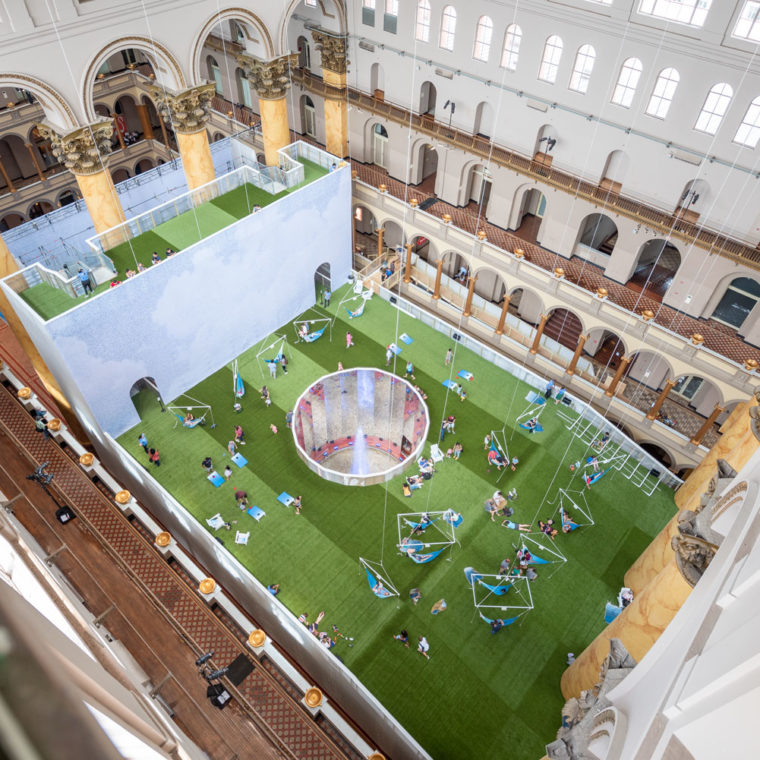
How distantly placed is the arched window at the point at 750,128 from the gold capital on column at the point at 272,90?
49.7 ft

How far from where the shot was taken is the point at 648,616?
10.7 meters

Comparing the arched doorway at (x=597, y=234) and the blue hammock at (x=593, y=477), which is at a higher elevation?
the arched doorway at (x=597, y=234)

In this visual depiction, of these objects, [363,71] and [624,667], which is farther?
[363,71]

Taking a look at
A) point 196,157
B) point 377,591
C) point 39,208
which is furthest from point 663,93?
point 39,208

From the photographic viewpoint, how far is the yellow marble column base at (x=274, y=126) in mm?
23391

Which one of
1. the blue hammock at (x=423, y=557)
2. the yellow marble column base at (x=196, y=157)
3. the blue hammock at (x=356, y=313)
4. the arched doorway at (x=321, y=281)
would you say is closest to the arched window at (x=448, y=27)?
the arched doorway at (x=321, y=281)

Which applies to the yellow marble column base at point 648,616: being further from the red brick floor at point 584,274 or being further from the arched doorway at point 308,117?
the arched doorway at point 308,117

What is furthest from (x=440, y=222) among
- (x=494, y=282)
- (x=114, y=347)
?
(x=114, y=347)

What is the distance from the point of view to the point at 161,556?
16.3 m

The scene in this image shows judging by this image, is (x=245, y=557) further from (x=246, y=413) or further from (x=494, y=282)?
(x=494, y=282)

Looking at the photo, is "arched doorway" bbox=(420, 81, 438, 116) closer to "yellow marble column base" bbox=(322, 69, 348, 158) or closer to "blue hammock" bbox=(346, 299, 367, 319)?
"yellow marble column base" bbox=(322, 69, 348, 158)

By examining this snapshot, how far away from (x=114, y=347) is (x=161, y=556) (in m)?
6.30

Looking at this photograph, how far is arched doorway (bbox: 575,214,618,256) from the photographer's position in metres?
25.3

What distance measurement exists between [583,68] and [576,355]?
32.5 feet
